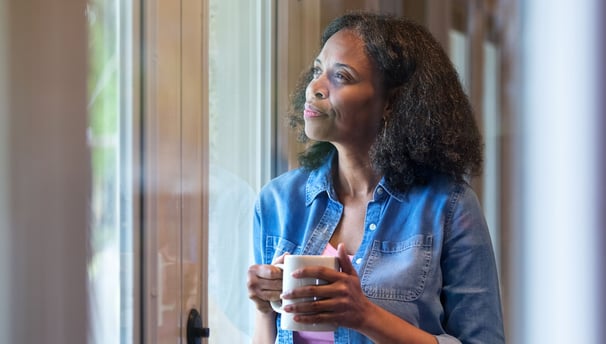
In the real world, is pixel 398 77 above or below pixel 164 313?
above

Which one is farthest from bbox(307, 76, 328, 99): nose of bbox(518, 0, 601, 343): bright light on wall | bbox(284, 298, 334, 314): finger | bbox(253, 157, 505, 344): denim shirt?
bbox(518, 0, 601, 343): bright light on wall

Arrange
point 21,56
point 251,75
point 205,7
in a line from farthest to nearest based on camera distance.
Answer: point 251,75 → point 205,7 → point 21,56

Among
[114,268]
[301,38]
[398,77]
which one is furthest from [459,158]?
[114,268]

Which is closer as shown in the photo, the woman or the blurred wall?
the blurred wall

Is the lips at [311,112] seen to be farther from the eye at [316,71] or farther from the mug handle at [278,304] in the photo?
the mug handle at [278,304]

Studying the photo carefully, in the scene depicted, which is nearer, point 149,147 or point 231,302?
point 149,147

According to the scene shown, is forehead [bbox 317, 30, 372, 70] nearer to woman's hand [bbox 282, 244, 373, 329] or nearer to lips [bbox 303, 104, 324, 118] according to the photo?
lips [bbox 303, 104, 324, 118]

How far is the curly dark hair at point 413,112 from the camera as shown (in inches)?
29.0

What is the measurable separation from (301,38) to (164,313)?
383 mm

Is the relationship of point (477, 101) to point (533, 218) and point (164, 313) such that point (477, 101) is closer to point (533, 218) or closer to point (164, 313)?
point (533, 218)

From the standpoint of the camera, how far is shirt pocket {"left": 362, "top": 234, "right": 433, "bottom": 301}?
2.29 ft

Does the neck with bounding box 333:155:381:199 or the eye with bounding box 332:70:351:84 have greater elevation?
the eye with bounding box 332:70:351:84

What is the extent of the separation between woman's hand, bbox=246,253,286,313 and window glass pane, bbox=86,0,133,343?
124 millimetres

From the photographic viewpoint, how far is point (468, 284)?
705 mm
